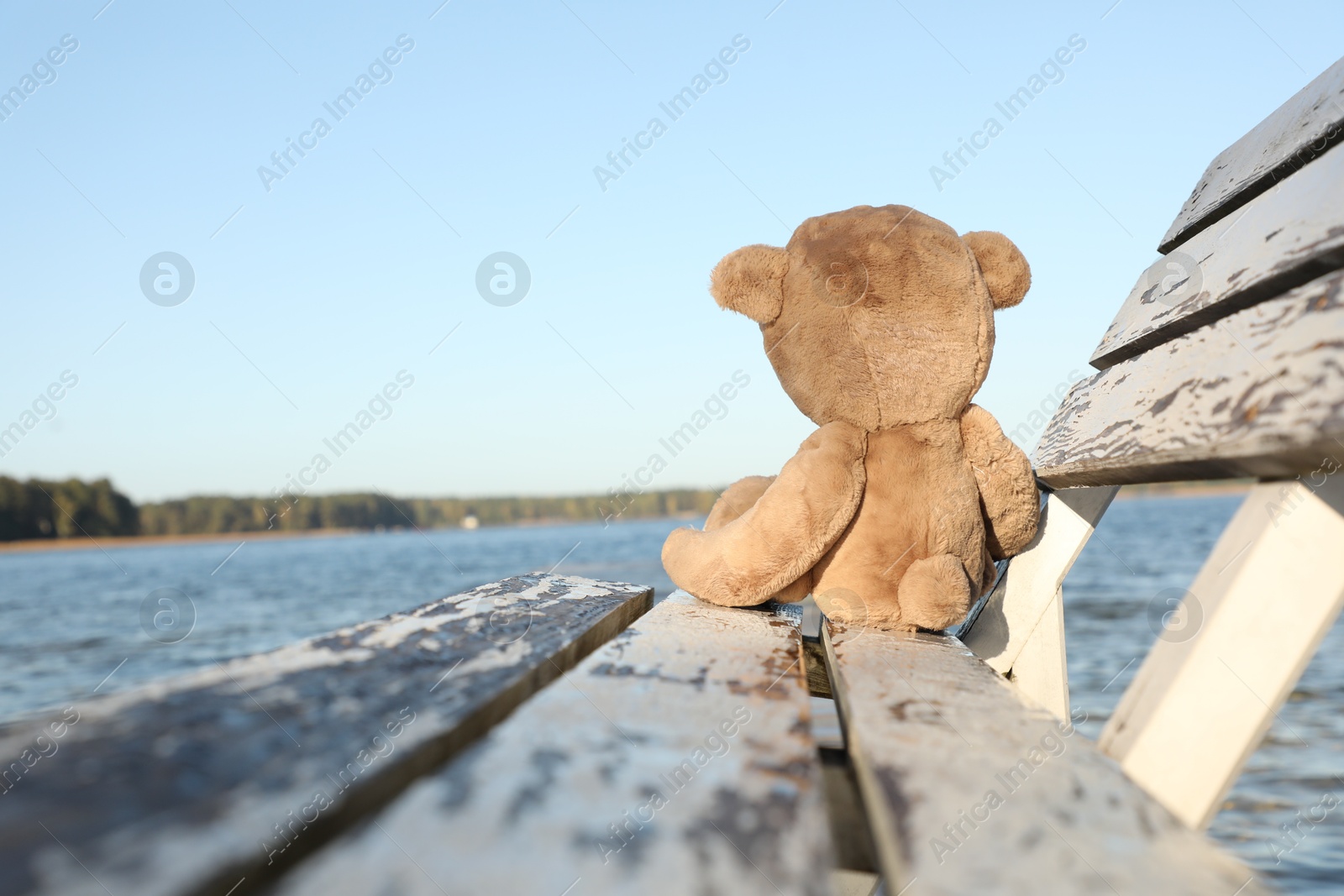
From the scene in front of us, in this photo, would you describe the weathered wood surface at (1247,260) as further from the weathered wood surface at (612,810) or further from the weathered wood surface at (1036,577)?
the weathered wood surface at (612,810)

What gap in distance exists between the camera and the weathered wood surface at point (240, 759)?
0.39 meters

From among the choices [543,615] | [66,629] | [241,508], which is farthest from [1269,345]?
[241,508]

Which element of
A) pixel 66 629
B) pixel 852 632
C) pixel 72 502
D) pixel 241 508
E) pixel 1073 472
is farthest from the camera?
pixel 241 508

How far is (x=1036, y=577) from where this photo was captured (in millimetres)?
1768

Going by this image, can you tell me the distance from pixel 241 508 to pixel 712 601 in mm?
51576

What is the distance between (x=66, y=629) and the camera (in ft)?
61.6

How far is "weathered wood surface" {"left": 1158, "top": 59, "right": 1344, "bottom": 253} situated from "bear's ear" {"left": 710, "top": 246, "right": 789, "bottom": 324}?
2.43ft

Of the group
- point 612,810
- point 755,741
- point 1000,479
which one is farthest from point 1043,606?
point 612,810

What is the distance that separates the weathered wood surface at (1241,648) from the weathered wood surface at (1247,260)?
24 cm

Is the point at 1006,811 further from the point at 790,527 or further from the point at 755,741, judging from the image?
the point at 790,527

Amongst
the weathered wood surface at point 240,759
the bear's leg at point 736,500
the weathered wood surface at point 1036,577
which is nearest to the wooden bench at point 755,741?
the weathered wood surface at point 240,759

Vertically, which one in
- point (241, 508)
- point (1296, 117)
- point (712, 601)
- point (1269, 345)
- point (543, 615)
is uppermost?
point (1296, 117)

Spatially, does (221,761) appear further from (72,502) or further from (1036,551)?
(72,502)

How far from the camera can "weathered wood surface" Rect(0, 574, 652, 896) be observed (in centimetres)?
39
